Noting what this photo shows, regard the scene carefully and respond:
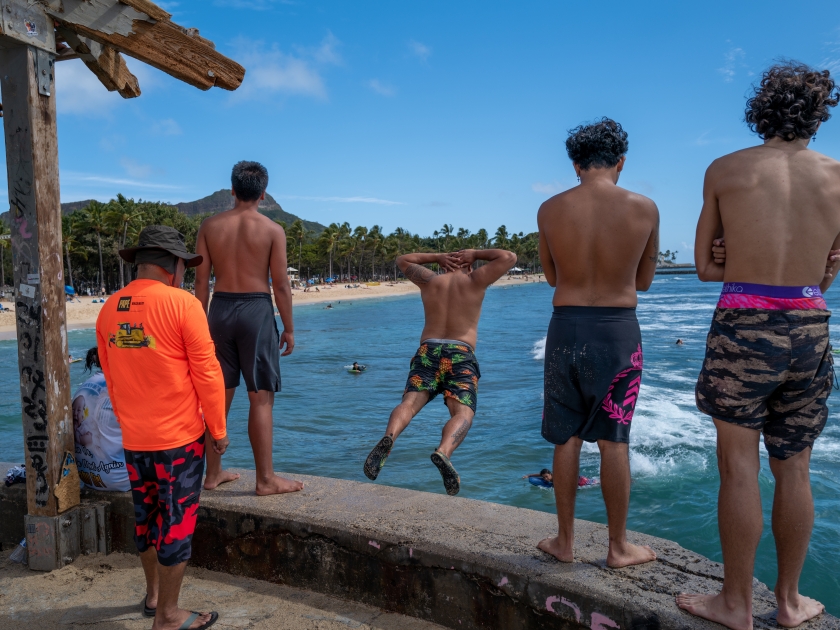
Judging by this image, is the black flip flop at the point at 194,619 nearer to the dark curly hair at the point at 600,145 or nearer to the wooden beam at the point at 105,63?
the dark curly hair at the point at 600,145

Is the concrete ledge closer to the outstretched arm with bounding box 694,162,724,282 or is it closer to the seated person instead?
the seated person

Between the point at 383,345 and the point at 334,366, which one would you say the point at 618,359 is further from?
the point at 383,345

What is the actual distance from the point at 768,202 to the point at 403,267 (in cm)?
260

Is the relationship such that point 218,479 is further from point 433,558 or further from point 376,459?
point 433,558

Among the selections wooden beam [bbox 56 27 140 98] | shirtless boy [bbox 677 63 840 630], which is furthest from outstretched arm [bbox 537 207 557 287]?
wooden beam [bbox 56 27 140 98]

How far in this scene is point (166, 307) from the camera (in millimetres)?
2729

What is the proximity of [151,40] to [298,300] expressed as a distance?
66.0 meters

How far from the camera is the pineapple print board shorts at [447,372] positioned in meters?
3.98

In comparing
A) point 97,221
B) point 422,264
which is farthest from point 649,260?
point 97,221

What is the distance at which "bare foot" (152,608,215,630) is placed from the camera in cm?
281

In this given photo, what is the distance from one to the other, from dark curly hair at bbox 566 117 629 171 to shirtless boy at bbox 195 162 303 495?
1797 mm

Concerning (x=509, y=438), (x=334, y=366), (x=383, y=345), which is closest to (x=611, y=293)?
(x=509, y=438)

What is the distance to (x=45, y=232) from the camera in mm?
3475

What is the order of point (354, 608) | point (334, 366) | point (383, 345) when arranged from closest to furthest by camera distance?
point (354, 608)
point (334, 366)
point (383, 345)
